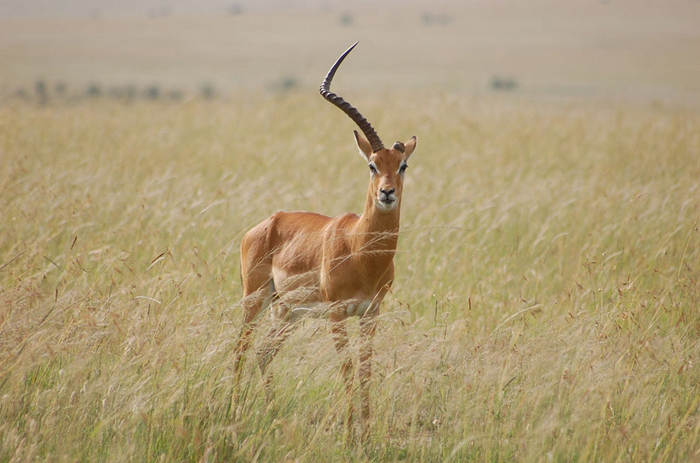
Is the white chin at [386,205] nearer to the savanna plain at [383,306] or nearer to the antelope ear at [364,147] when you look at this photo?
the savanna plain at [383,306]

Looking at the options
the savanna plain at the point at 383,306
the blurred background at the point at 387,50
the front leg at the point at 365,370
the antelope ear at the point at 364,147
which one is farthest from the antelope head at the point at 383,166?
the blurred background at the point at 387,50

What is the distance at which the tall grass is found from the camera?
11.6 ft

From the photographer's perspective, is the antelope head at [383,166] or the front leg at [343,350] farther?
the antelope head at [383,166]

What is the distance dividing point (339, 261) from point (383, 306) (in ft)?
3.50

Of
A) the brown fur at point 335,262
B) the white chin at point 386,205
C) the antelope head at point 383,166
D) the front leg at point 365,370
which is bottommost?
the front leg at point 365,370

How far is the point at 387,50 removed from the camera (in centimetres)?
5219

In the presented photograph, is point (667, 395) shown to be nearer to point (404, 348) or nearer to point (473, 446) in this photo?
point (473, 446)

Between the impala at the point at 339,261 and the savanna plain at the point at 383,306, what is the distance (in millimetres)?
155

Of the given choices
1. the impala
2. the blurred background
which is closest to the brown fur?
the impala

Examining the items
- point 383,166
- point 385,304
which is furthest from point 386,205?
point 385,304

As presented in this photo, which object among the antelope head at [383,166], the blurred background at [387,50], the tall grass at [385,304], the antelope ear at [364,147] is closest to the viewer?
the tall grass at [385,304]

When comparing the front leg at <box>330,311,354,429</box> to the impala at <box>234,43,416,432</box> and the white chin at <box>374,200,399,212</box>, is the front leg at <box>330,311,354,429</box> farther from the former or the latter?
the white chin at <box>374,200,399,212</box>

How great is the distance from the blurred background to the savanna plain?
50.5 ft

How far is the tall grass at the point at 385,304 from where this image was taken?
139 inches
